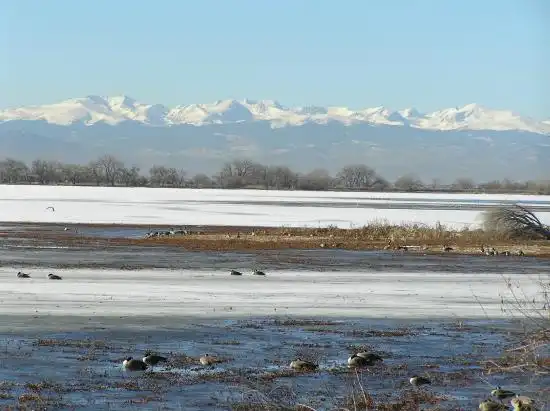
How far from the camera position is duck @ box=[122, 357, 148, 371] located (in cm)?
1414

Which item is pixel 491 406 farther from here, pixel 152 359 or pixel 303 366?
pixel 152 359

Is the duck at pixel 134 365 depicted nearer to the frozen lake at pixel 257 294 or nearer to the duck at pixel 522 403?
the duck at pixel 522 403

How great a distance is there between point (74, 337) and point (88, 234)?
31.4 metres

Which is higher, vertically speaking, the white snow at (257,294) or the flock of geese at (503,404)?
the flock of geese at (503,404)

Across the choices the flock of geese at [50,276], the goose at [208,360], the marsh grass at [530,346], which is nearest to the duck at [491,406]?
the marsh grass at [530,346]

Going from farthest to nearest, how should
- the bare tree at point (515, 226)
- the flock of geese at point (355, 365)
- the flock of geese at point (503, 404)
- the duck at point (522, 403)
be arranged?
the bare tree at point (515, 226) < the flock of geese at point (355, 365) < the flock of geese at point (503, 404) < the duck at point (522, 403)

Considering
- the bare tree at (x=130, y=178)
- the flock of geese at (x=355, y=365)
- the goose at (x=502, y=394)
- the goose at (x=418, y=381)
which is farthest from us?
the bare tree at (x=130, y=178)

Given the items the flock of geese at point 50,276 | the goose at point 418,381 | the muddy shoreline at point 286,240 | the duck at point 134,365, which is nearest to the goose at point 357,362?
the goose at point 418,381

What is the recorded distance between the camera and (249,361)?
15.0 metres

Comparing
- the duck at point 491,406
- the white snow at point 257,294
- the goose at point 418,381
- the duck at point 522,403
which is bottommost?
the white snow at point 257,294

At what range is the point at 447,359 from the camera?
1546 centimetres

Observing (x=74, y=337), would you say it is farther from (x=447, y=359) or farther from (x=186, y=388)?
(x=447, y=359)

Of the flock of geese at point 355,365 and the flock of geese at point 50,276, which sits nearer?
the flock of geese at point 355,365

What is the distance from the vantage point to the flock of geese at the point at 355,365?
39.5ft
